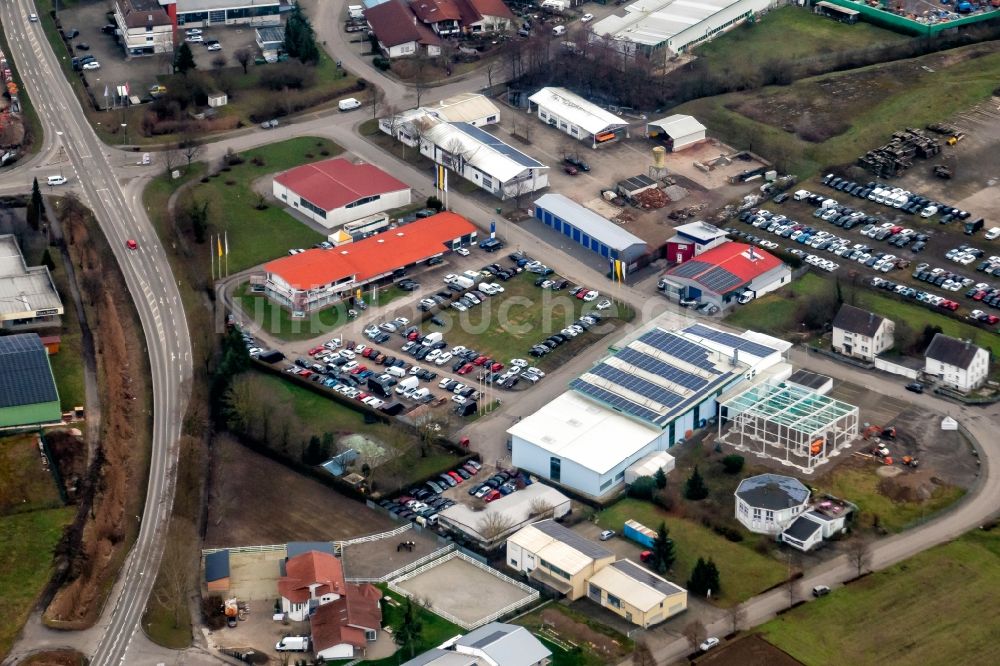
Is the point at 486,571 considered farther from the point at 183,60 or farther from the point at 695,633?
the point at 183,60

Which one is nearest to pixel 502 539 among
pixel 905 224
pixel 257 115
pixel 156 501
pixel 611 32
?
pixel 156 501

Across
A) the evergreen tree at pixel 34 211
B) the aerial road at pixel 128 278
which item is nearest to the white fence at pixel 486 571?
the aerial road at pixel 128 278

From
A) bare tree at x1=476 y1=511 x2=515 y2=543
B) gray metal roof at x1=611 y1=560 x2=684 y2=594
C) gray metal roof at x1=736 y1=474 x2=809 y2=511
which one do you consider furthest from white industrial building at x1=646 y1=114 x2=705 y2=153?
gray metal roof at x1=611 y1=560 x2=684 y2=594

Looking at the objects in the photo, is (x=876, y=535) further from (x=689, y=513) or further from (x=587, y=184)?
(x=587, y=184)

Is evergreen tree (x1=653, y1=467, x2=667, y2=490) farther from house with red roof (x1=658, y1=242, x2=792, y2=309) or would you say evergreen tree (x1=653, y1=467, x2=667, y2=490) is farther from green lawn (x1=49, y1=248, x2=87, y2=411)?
green lawn (x1=49, y1=248, x2=87, y2=411)

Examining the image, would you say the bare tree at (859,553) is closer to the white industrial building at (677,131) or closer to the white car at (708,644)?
the white car at (708,644)
